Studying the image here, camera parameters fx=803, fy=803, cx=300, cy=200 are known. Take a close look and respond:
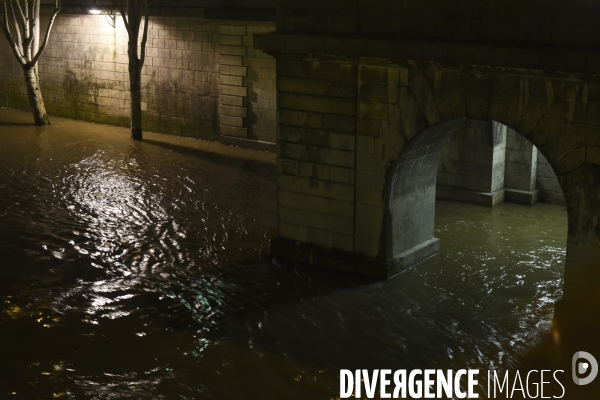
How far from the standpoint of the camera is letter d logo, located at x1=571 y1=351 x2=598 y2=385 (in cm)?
938

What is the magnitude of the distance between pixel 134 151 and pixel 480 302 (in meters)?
12.6

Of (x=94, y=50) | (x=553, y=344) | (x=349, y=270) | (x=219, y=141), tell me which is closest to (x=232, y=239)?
(x=349, y=270)

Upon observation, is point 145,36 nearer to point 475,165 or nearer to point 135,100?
point 135,100

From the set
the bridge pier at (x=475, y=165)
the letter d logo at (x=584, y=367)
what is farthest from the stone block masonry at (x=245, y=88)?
the letter d logo at (x=584, y=367)

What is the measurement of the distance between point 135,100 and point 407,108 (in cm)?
1306

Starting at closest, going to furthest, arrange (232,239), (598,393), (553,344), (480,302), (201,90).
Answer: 1. (598,393)
2. (553,344)
3. (480,302)
4. (232,239)
5. (201,90)

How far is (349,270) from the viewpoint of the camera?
41.9ft

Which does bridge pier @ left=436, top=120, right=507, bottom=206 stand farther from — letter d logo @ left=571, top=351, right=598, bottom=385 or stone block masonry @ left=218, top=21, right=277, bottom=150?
letter d logo @ left=571, top=351, right=598, bottom=385

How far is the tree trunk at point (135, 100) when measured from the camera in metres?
22.8

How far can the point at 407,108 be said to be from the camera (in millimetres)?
11703

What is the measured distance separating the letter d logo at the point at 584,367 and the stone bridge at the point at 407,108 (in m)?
0.97

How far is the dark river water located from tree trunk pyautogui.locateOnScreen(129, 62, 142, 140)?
17.9 feet

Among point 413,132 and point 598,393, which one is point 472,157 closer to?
point 413,132

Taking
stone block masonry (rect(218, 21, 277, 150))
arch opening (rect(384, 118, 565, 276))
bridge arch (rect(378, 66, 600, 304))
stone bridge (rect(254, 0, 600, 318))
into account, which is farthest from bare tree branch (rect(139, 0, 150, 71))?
bridge arch (rect(378, 66, 600, 304))
